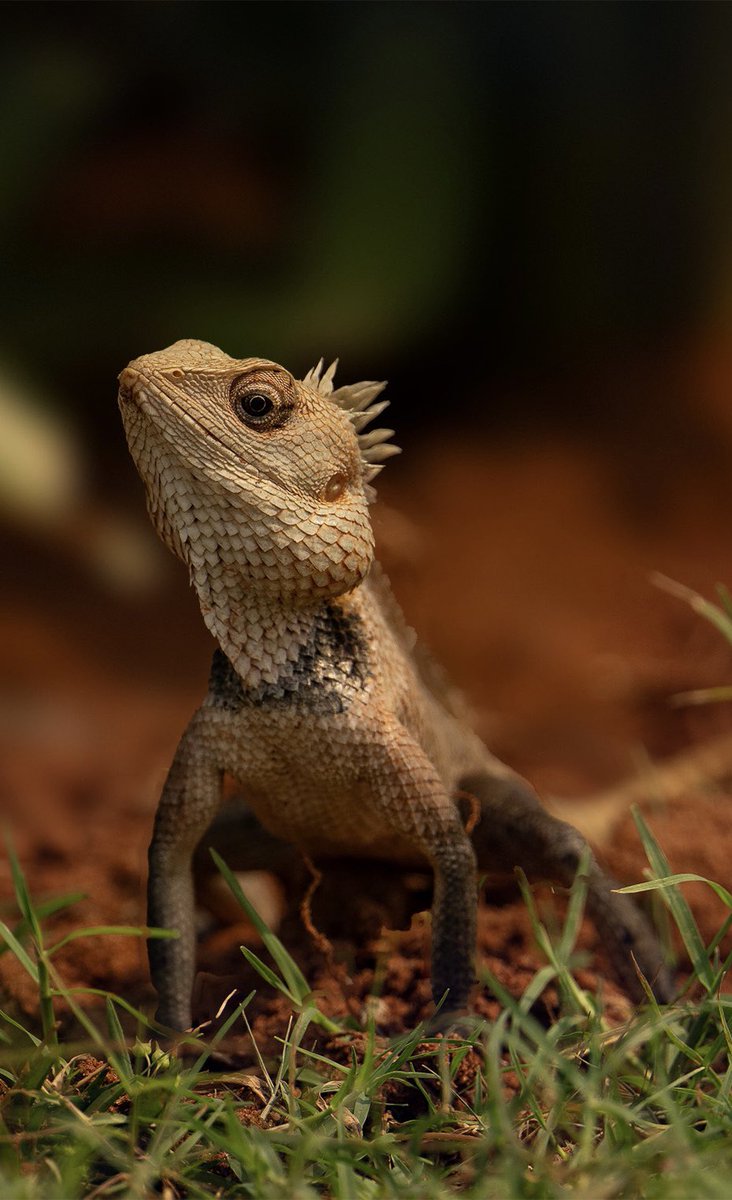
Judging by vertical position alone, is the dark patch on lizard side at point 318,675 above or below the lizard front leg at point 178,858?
above

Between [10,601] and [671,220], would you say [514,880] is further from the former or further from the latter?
[671,220]

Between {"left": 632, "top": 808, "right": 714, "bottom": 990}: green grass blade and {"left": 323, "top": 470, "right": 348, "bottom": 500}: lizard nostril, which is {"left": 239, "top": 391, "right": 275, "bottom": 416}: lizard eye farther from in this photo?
{"left": 632, "top": 808, "right": 714, "bottom": 990}: green grass blade

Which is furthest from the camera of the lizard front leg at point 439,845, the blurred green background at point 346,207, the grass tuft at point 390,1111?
the blurred green background at point 346,207

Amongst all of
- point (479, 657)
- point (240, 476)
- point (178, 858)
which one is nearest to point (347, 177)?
point (479, 657)

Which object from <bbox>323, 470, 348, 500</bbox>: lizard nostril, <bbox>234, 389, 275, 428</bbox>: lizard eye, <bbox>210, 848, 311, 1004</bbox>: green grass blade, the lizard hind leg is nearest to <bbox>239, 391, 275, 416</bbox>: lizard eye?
<bbox>234, 389, 275, 428</bbox>: lizard eye

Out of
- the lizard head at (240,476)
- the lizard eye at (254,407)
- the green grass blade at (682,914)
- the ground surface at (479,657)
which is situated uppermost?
the lizard eye at (254,407)

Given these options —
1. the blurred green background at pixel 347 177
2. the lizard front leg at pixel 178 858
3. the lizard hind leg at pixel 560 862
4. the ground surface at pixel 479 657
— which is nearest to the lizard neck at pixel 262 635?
the lizard front leg at pixel 178 858

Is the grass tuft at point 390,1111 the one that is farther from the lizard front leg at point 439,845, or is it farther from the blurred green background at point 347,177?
the blurred green background at point 347,177
